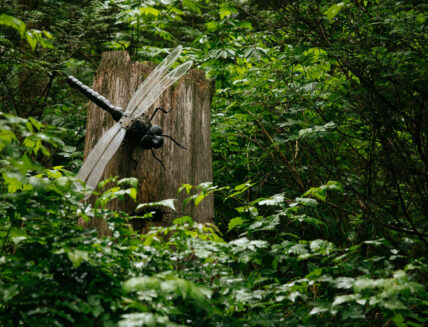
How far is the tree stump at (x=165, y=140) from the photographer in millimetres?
2459

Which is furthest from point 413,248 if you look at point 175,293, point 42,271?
point 42,271

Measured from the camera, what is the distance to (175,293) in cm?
145

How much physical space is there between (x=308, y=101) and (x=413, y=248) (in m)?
1.49

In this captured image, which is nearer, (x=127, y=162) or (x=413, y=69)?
(x=127, y=162)

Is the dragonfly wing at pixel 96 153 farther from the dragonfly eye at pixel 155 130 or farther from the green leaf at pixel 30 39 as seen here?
the green leaf at pixel 30 39

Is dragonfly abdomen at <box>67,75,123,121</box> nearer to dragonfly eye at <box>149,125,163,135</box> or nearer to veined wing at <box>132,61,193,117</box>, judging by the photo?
veined wing at <box>132,61,193,117</box>

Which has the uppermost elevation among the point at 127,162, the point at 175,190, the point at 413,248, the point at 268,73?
the point at 268,73

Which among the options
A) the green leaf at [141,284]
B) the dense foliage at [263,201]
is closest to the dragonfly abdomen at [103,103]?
the dense foliage at [263,201]

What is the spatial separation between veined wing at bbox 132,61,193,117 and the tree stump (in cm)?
11

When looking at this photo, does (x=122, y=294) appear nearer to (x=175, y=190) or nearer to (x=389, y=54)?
(x=175, y=190)

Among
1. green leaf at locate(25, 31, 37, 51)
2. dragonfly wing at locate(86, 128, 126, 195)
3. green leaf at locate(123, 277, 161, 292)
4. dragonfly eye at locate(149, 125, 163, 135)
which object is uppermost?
green leaf at locate(25, 31, 37, 51)

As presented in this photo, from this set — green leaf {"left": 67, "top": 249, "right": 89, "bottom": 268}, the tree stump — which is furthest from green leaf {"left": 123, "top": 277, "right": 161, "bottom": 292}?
the tree stump

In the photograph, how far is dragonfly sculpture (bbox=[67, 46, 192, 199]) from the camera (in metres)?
2.35

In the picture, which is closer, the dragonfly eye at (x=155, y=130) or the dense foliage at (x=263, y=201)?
the dense foliage at (x=263, y=201)
